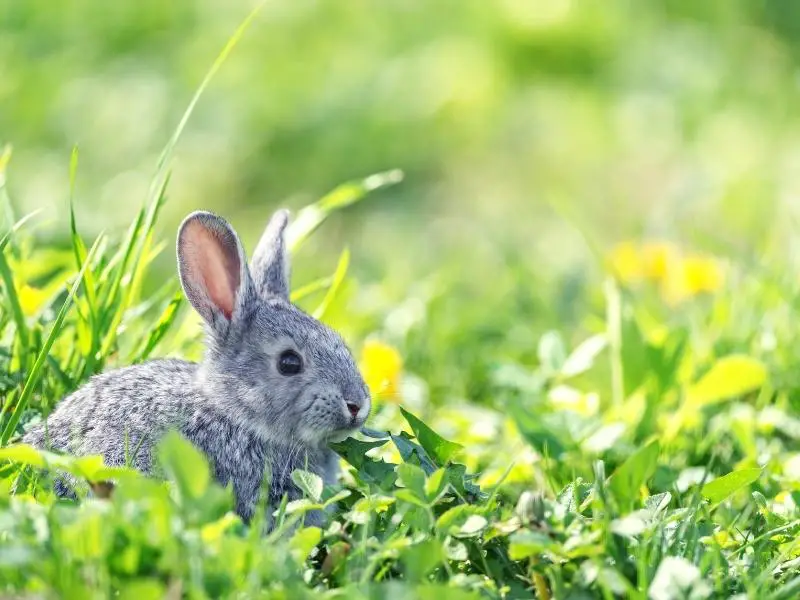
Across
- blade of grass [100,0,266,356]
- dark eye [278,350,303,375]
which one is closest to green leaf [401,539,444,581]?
dark eye [278,350,303,375]

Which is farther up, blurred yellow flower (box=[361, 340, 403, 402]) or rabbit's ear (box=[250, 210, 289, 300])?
rabbit's ear (box=[250, 210, 289, 300])

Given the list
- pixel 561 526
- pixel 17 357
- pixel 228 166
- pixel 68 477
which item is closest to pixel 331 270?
pixel 228 166

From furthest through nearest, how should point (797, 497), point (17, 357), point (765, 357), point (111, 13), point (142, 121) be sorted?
point (111, 13), point (142, 121), point (765, 357), point (17, 357), point (797, 497)

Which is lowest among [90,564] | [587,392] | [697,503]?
[587,392]

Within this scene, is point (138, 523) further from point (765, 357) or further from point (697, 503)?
point (765, 357)

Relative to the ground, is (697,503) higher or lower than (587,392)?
higher

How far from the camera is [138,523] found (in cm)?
270

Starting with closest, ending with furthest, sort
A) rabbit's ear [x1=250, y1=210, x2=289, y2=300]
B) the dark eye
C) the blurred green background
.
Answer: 1. the dark eye
2. rabbit's ear [x1=250, y1=210, x2=289, y2=300]
3. the blurred green background

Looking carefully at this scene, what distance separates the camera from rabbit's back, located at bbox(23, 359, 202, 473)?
12.0 ft

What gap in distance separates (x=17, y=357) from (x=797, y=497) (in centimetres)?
251

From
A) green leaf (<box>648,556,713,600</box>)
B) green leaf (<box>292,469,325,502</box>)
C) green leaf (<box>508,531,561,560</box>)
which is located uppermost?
green leaf (<box>292,469,325,502</box>)

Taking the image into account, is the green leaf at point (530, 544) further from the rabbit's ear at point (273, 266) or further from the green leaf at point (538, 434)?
the rabbit's ear at point (273, 266)

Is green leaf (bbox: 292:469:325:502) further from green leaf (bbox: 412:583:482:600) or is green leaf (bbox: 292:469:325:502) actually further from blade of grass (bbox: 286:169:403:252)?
blade of grass (bbox: 286:169:403:252)

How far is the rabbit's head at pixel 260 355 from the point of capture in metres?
3.92
